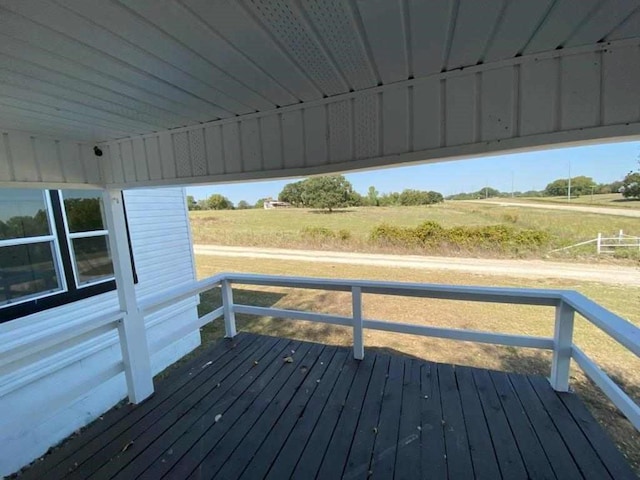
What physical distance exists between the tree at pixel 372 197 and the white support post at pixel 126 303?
13968 mm

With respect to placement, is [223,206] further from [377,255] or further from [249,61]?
[249,61]

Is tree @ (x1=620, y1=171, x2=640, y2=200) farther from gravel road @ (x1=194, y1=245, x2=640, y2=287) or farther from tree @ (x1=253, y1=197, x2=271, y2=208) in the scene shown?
tree @ (x1=253, y1=197, x2=271, y2=208)

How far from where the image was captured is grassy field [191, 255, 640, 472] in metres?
3.40

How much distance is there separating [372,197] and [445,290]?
13556 millimetres

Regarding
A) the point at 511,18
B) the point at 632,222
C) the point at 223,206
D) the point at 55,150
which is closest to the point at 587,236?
the point at 632,222

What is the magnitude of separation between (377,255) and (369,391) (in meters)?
8.82

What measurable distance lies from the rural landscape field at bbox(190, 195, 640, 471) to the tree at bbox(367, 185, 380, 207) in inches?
23.3

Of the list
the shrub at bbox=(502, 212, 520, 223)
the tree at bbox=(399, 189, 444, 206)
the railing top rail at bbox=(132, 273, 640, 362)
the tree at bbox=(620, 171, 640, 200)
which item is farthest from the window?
the tree at bbox=(399, 189, 444, 206)

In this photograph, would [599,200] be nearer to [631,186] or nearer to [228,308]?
[631,186]

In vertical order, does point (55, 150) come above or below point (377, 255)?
above

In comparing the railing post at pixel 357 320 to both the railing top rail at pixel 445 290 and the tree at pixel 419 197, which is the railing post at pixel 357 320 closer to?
the railing top rail at pixel 445 290

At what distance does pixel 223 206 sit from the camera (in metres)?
20.7

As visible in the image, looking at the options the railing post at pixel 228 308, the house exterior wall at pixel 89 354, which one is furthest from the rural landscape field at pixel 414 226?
the railing post at pixel 228 308

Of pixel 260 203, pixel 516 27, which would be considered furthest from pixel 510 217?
pixel 260 203
